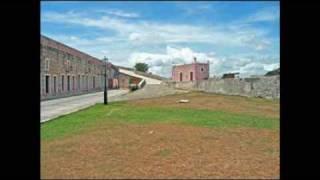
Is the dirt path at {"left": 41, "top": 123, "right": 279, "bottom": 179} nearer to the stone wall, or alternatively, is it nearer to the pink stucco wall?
the stone wall

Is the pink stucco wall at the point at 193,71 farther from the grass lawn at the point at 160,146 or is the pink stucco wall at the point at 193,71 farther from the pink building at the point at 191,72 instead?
the grass lawn at the point at 160,146

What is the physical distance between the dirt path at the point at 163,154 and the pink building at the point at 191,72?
71.5 feet

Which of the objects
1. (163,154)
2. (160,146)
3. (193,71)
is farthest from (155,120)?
(193,71)

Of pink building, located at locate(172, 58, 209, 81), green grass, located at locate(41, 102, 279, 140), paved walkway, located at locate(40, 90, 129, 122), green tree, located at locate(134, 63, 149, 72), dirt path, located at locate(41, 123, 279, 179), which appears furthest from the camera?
green tree, located at locate(134, 63, 149, 72)

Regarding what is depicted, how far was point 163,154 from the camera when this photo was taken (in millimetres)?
8062

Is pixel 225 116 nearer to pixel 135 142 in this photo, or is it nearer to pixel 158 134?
pixel 158 134

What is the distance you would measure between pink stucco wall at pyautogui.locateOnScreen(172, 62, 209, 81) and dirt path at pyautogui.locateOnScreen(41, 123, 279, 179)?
21.8 meters

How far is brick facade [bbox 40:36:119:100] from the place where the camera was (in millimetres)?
22766

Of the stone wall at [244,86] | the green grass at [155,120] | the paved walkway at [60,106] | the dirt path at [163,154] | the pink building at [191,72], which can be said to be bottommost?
the dirt path at [163,154]

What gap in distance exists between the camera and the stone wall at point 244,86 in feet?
62.8

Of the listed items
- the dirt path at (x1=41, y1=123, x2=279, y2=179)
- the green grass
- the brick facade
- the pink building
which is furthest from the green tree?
the dirt path at (x1=41, y1=123, x2=279, y2=179)

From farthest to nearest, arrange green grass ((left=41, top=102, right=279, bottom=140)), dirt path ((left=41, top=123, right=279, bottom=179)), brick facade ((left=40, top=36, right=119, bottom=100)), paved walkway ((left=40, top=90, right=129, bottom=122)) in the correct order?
brick facade ((left=40, top=36, right=119, bottom=100)), paved walkway ((left=40, top=90, right=129, bottom=122)), green grass ((left=41, top=102, right=279, bottom=140)), dirt path ((left=41, top=123, right=279, bottom=179))

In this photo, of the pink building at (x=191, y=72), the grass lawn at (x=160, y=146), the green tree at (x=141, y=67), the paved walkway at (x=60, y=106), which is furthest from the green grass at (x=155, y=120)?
the green tree at (x=141, y=67)
